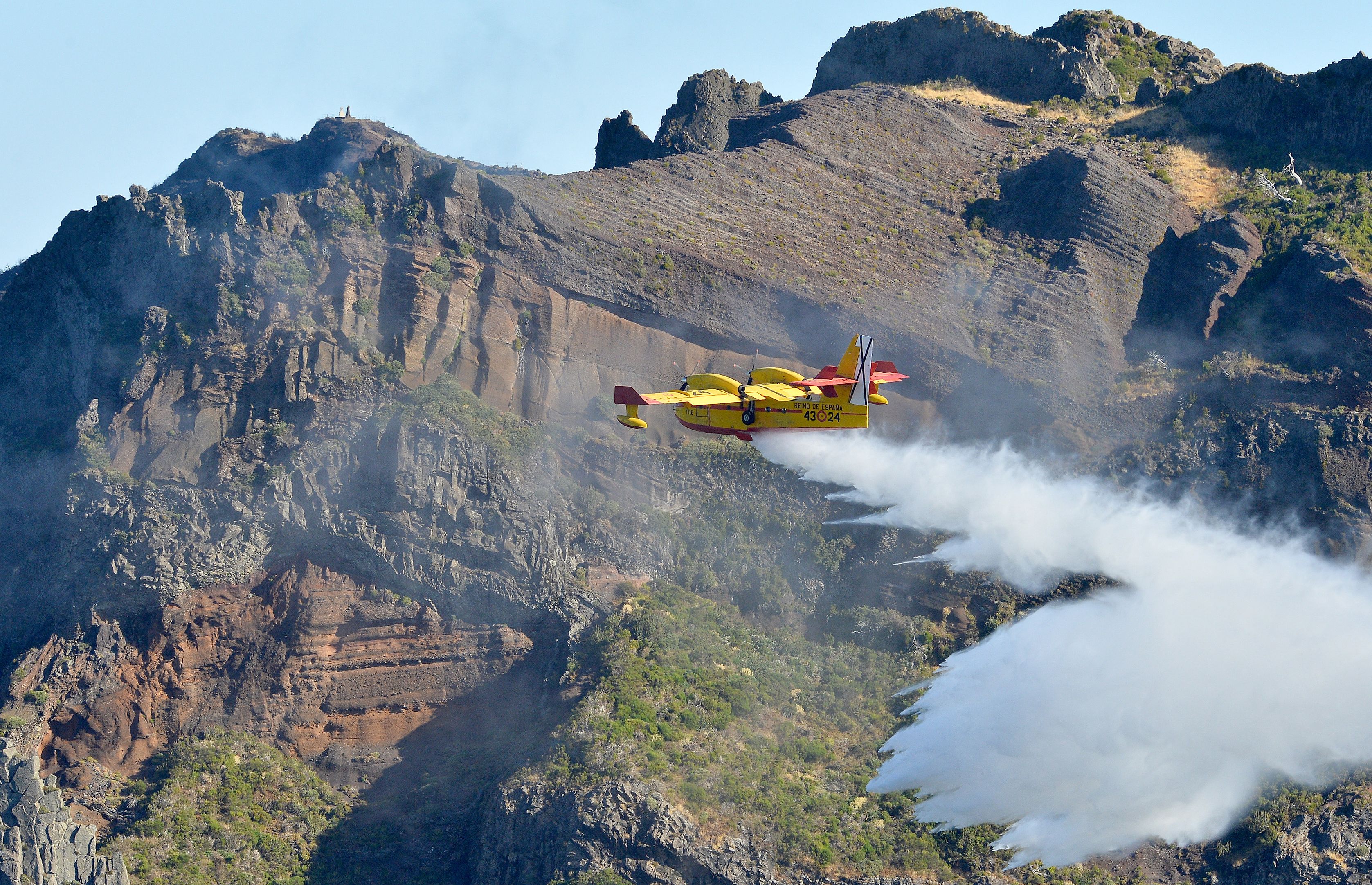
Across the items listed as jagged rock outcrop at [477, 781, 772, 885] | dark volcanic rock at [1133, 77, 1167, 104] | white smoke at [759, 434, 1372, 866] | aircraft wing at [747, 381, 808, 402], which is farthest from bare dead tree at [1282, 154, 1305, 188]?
jagged rock outcrop at [477, 781, 772, 885]

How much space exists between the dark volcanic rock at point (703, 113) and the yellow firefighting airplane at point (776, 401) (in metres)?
37.8

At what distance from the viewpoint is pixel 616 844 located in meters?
65.3

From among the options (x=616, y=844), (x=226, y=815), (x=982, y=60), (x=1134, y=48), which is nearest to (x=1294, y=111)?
(x=1134, y=48)

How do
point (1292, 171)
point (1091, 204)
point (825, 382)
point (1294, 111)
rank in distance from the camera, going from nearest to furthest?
point (825, 382)
point (1091, 204)
point (1292, 171)
point (1294, 111)

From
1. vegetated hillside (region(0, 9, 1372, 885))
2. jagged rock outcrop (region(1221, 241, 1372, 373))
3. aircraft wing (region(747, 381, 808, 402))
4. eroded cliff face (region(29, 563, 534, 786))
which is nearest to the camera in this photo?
aircraft wing (region(747, 381, 808, 402))

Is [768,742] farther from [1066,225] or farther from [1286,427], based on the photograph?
[1066,225]

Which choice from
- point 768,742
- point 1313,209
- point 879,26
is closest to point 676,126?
point 879,26

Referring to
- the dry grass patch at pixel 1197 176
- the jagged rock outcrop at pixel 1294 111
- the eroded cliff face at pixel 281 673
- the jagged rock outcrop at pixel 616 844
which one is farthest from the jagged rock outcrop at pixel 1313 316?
the eroded cliff face at pixel 281 673

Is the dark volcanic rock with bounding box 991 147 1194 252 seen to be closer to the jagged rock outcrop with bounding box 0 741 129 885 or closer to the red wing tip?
the red wing tip

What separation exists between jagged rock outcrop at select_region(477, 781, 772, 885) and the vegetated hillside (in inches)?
6.3

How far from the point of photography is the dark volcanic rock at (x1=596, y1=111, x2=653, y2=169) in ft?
339

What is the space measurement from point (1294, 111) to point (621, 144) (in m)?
44.7

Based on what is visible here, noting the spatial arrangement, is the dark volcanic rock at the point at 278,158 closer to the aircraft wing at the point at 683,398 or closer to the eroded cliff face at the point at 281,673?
the eroded cliff face at the point at 281,673

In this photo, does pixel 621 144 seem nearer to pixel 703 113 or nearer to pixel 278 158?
pixel 703 113
